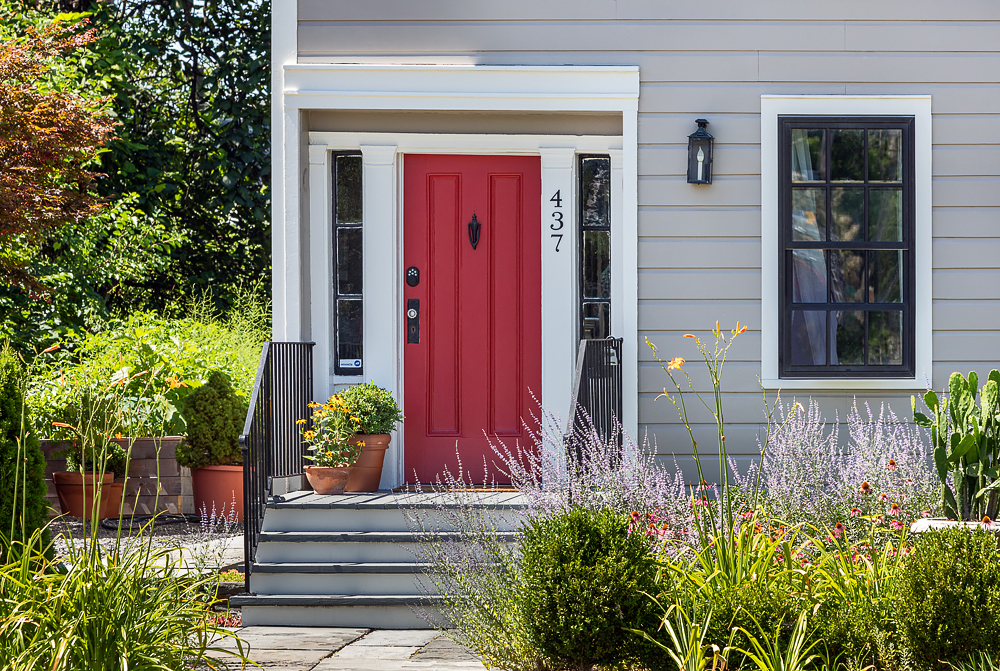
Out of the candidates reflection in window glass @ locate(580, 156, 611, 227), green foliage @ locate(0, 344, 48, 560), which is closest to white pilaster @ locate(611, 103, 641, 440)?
reflection in window glass @ locate(580, 156, 611, 227)

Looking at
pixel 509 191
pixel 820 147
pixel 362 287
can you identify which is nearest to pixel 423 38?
pixel 509 191

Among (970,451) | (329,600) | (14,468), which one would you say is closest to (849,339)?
(970,451)

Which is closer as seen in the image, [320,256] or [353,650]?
[353,650]

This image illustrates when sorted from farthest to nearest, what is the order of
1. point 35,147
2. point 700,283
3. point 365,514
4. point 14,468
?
point 35,147 → point 700,283 → point 365,514 → point 14,468

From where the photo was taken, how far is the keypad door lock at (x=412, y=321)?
17.3 feet

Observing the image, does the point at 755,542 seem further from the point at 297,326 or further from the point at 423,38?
the point at 423,38

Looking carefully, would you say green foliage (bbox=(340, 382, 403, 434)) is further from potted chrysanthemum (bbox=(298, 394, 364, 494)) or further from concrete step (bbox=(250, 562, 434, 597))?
concrete step (bbox=(250, 562, 434, 597))

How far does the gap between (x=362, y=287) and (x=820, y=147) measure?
A: 2.65 metres

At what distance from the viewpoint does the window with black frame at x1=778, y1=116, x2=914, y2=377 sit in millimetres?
4953

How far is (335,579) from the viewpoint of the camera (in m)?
4.37

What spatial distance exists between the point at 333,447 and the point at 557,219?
1.79 metres

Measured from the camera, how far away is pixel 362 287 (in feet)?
17.1

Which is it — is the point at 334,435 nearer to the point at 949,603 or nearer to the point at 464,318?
the point at 464,318

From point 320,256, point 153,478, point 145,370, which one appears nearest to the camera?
point 320,256
